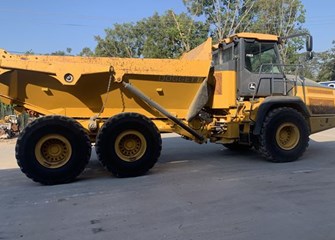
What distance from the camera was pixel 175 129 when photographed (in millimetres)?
8938

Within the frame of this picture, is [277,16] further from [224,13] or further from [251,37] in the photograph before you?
[251,37]

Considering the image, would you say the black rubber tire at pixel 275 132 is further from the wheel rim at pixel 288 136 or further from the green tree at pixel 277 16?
the green tree at pixel 277 16

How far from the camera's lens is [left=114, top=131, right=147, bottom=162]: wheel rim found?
8.09m

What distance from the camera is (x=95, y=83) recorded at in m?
8.23

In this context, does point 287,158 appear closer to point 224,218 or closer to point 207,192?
point 207,192

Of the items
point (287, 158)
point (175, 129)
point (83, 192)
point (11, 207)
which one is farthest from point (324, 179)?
point (11, 207)

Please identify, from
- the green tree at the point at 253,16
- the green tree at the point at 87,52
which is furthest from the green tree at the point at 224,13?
the green tree at the point at 87,52

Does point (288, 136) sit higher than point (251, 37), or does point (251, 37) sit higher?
point (251, 37)

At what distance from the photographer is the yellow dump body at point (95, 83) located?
791 centimetres

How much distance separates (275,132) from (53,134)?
469 cm

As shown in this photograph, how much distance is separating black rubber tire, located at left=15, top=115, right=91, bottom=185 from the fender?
12.1 ft

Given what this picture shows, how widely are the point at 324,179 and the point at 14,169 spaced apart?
682 centimetres

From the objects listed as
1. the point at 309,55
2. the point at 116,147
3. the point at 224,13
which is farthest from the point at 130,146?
the point at 224,13

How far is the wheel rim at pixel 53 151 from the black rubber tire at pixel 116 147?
1.88 feet
